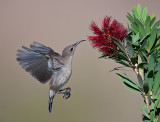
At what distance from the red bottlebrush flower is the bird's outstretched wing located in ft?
2.13

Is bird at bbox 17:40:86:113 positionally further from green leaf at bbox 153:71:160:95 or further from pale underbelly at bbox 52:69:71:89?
green leaf at bbox 153:71:160:95

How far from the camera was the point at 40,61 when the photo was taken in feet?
4.90

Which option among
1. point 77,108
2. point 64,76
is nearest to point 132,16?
point 64,76

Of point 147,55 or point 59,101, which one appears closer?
point 147,55

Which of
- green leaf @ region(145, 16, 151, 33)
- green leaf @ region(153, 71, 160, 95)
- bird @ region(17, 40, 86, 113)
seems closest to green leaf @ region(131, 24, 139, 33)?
green leaf @ region(145, 16, 151, 33)

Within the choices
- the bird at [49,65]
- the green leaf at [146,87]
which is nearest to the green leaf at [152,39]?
the green leaf at [146,87]

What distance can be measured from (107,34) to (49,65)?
2.51 ft

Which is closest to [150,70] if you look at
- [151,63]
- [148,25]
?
[151,63]

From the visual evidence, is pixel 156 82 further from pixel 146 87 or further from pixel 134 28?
pixel 134 28

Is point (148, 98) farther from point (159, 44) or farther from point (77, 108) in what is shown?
point (77, 108)

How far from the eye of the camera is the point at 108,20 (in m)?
0.81

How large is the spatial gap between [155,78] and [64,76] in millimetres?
820

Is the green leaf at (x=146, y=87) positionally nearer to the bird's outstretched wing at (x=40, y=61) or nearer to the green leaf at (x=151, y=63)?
the green leaf at (x=151, y=63)

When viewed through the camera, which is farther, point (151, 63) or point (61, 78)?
point (61, 78)
